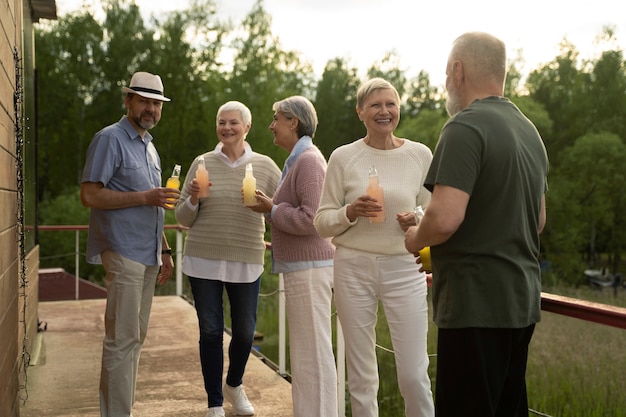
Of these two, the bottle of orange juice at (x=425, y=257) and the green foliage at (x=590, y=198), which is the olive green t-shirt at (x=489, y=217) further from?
the green foliage at (x=590, y=198)

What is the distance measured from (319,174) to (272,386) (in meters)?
1.65

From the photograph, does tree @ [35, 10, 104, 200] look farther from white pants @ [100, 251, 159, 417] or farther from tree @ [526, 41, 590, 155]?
white pants @ [100, 251, 159, 417]

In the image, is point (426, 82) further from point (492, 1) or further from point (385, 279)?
point (385, 279)

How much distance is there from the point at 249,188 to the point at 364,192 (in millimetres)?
666

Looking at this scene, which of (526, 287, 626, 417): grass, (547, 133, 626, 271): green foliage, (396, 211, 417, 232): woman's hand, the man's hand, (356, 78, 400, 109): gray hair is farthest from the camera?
(547, 133, 626, 271): green foliage

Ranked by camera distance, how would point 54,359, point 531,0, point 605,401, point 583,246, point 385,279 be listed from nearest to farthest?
1. point 385,279
2. point 54,359
3. point 605,401
4. point 583,246
5. point 531,0

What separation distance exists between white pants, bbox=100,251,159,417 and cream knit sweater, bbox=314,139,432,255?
2.94 ft

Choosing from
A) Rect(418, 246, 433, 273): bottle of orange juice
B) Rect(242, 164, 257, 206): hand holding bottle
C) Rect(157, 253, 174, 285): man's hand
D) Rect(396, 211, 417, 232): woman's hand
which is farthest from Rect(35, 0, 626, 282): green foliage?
Rect(418, 246, 433, 273): bottle of orange juice

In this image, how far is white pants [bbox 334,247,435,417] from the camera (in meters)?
2.67

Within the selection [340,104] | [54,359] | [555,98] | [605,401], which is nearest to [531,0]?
[555,98]

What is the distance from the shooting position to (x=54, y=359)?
16.7 ft

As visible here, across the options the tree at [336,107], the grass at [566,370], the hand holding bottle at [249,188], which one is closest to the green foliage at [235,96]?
the tree at [336,107]

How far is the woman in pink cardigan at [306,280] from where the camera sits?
305 centimetres

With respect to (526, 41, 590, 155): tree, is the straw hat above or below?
below
